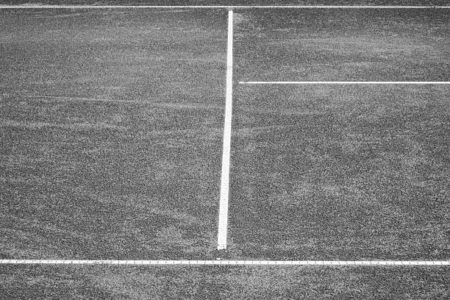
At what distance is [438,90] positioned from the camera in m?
12.0

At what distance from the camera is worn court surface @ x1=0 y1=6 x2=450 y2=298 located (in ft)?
24.9

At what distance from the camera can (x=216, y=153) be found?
32.6 feet

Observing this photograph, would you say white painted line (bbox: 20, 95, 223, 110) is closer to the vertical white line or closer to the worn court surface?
the worn court surface

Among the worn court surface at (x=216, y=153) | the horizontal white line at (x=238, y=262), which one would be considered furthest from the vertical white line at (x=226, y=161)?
the horizontal white line at (x=238, y=262)

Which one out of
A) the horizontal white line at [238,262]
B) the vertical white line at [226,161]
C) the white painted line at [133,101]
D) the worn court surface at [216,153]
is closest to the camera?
the horizontal white line at [238,262]

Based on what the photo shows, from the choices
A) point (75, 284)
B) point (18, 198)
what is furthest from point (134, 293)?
point (18, 198)

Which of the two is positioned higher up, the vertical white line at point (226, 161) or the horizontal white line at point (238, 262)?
the vertical white line at point (226, 161)

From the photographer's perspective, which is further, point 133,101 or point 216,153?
point 133,101

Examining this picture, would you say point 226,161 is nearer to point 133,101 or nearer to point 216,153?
point 216,153

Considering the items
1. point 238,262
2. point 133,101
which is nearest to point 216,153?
point 133,101

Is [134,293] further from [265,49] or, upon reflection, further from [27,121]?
[265,49]

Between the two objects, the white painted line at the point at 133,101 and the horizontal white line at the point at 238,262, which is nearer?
the horizontal white line at the point at 238,262

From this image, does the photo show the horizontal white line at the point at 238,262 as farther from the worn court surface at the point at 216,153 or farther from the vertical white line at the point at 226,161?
the vertical white line at the point at 226,161

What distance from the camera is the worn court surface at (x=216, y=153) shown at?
24.9ft
